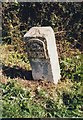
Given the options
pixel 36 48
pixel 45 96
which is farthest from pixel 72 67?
pixel 36 48

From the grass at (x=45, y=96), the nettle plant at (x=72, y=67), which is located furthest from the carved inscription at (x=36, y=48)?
the nettle plant at (x=72, y=67)

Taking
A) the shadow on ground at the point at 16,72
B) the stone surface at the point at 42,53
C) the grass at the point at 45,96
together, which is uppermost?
the stone surface at the point at 42,53

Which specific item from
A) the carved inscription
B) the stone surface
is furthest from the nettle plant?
the carved inscription

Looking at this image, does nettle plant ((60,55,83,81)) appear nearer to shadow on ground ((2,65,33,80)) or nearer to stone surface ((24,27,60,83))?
stone surface ((24,27,60,83))

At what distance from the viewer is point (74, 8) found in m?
5.68

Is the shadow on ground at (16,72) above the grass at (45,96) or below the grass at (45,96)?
above

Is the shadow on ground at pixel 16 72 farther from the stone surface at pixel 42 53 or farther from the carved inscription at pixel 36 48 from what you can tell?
the carved inscription at pixel 36 48

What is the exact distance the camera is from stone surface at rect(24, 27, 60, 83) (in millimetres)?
4625

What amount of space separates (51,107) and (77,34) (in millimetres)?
1660

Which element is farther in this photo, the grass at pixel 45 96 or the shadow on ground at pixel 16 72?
Answer: the shadow on ground at pixel 16 72

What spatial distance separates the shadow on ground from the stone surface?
0.20 m

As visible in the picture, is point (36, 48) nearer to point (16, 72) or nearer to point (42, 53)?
point (42, 53)

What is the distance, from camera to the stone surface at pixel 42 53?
462 cm

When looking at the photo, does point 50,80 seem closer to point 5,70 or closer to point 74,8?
point 5,70
